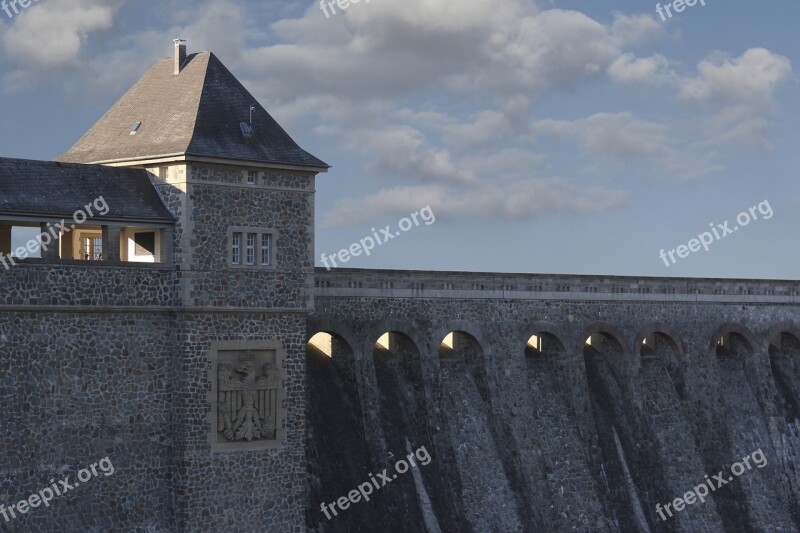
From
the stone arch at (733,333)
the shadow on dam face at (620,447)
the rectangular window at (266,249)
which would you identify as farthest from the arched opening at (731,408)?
the rectangular window at (266,249)

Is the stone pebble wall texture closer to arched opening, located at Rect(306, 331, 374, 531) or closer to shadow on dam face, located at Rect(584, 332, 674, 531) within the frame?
arched opening, located at Rect(306, 331, 374, 531)

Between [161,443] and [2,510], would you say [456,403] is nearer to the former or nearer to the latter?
[161,443]

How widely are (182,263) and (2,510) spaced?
7.52 m

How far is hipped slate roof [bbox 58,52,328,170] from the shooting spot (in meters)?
35.5

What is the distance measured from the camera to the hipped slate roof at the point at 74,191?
33.0m

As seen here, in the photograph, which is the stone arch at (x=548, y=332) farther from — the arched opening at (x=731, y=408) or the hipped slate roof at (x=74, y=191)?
the hipped slate roof at (x=74, y=191)

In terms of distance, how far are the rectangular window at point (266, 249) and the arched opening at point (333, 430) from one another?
253 inches

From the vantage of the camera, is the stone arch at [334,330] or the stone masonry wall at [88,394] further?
the stone arch at [334,330]

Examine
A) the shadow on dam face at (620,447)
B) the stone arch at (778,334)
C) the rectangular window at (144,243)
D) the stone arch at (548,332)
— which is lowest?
the shadow on dam face at (620,447)

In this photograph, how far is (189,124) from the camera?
1403 inches

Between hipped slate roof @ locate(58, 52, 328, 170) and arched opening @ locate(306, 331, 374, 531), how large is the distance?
7930 millimetres

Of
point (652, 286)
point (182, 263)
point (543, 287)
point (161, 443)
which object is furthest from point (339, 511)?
point (652, 286)

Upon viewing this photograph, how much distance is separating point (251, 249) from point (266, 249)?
1.48 ft

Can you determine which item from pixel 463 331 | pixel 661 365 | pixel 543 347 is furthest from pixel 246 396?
pixel 661 365
